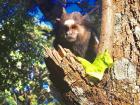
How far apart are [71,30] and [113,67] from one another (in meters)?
5.19

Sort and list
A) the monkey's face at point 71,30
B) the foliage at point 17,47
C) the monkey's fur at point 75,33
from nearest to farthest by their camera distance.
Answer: the monkey's fur at point 75,33
the monkey's face at point 71,30
the foliage at point 17,47

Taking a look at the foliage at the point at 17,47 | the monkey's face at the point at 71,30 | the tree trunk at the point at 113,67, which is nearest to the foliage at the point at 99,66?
the tree trunk at the point at 113,67

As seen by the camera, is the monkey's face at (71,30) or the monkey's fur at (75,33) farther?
the monkey's face at (71,30)

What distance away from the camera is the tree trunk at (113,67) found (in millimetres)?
2250

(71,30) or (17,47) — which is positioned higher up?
(17,47)

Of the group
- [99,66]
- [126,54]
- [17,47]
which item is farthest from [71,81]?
[17,47]

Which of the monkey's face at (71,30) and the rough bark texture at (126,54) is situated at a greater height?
the monkey's face at (71,30)

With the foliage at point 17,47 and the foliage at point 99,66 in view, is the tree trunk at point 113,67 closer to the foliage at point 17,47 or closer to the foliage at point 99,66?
the foliage at point 99,66

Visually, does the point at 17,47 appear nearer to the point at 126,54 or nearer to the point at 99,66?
the point at 99,66

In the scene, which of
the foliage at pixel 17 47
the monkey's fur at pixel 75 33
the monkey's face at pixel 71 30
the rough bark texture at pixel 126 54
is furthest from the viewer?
the foliage at pixel 17 47

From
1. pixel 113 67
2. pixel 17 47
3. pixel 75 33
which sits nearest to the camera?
pixel 113 67

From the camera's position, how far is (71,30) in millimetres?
7465

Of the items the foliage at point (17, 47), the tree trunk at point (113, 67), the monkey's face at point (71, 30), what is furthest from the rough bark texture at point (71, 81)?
the foliage at point (17, 47)

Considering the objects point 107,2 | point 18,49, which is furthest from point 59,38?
point 107,2
